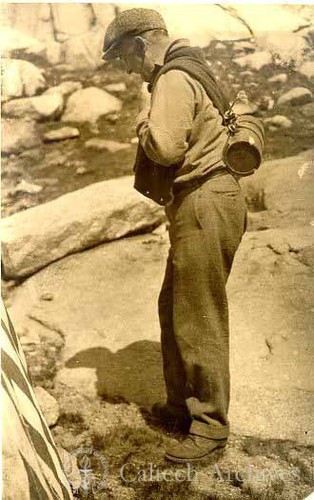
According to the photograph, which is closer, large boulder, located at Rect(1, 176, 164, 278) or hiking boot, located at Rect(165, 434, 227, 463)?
hiking boot, located at Rect(165, 434, 227, 463)

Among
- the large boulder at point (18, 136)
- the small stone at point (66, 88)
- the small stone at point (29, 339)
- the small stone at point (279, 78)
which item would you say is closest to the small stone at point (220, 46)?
the small stone at point (279, 78)

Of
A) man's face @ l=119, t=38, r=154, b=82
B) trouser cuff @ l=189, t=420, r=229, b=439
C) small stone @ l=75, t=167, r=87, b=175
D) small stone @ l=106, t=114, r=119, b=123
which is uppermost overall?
man's face @ l=119, t=38, r=154, b=82

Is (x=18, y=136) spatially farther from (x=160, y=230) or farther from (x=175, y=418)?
(x=175, y=418)

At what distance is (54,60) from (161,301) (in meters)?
0.71

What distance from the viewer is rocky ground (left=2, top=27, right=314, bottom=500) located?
1.66 m

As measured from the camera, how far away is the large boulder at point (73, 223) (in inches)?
80.9

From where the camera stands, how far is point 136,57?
1579mm

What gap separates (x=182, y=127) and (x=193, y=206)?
181 millimetres

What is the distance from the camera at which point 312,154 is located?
6.01ft

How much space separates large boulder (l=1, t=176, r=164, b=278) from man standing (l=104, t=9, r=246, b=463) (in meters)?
0.60

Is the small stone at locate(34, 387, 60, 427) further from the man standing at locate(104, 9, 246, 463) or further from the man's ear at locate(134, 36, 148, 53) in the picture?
the man's ear at locate(134, 36, 148, 53)

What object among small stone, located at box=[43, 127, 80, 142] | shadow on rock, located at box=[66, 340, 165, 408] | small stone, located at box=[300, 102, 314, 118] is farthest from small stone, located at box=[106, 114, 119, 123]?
shadow on rock, located at box=[66, 340, 165, 408]

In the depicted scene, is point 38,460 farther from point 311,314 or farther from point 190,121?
point 311,314

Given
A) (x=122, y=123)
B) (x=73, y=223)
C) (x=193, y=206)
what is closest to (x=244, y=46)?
(x=122, y=123)
